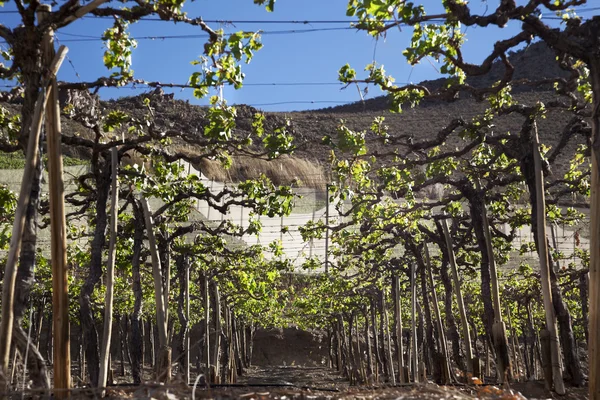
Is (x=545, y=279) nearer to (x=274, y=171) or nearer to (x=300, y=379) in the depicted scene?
(x=300, y=379)

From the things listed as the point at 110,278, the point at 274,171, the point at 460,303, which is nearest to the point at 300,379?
the point at 460,303

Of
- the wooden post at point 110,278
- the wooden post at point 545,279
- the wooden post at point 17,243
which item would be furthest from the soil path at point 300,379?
the wooden post at point 17,243

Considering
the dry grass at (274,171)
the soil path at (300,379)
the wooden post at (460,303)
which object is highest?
the dry grass at (274,171)

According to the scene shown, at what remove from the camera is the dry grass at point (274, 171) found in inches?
1373

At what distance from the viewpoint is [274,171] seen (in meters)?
46.1

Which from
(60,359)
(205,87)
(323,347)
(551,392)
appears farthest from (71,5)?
(323,347)

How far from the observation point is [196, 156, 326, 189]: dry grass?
34875 mm

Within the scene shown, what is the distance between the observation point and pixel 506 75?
22.7ft

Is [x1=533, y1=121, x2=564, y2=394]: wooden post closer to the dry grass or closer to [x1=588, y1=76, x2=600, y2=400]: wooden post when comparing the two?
[x1=588, y1=76, x2=600, y2=400]: wooden post

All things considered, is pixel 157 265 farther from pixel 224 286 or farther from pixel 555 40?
pixel 224 286

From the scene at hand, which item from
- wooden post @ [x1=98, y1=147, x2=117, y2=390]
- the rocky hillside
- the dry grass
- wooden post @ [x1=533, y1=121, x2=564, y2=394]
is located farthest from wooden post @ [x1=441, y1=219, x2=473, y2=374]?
the rocky hillside

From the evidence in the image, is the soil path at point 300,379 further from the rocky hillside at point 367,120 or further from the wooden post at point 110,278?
the wooden post at point 110,278

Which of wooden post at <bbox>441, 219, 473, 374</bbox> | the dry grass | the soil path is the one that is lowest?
the soil path

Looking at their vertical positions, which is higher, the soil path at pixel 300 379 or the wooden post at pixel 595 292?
the wooden post at pixel 595 292
